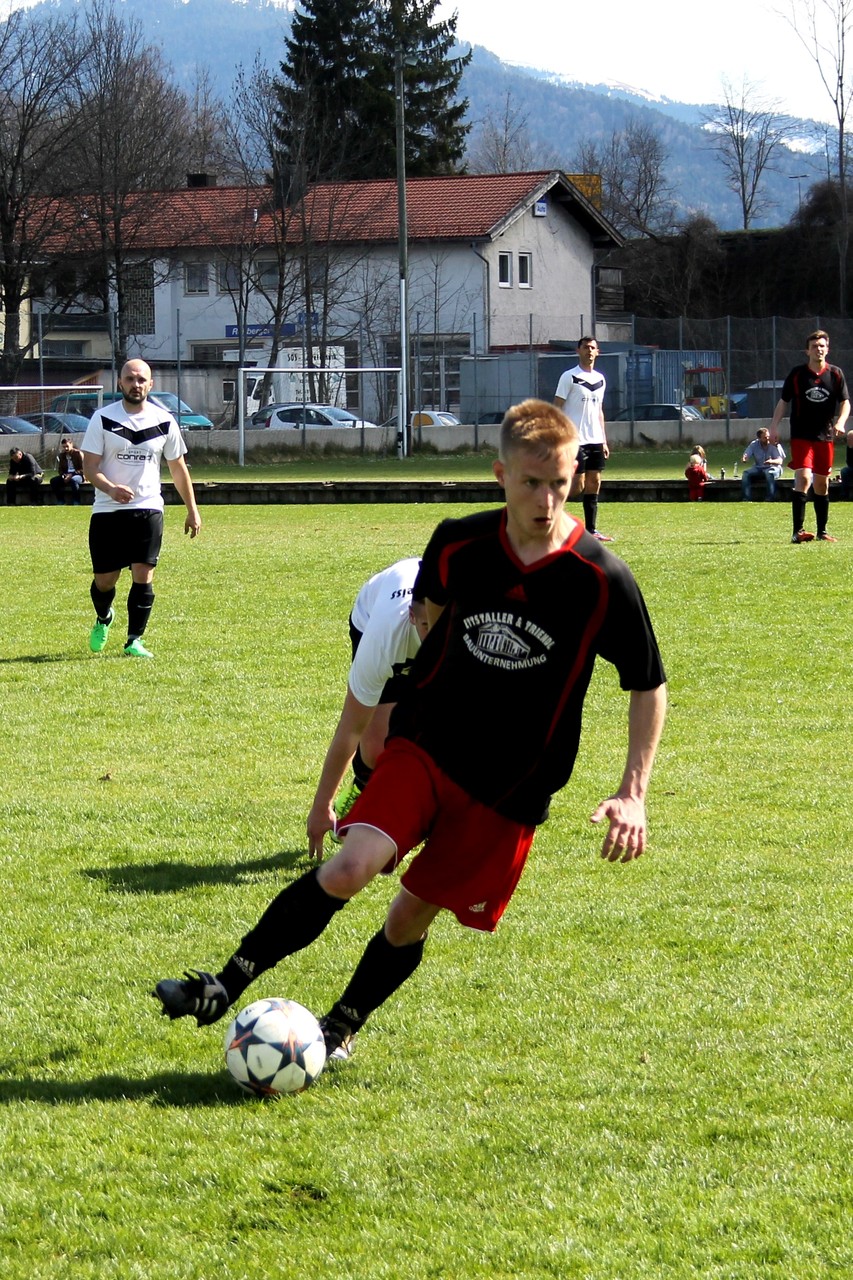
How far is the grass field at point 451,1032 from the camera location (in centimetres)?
325

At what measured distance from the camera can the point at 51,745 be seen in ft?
26.7

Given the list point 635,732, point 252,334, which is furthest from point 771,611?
point 252,334

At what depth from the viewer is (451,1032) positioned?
14.1 ft

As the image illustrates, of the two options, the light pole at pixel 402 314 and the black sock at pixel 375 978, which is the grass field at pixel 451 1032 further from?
the light pole at pixel 402 314

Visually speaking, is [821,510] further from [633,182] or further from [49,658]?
[633,182]

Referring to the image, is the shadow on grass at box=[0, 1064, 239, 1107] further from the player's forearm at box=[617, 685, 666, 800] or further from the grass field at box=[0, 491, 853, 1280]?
the player's forearm at box=[617, 685, 666, 800]

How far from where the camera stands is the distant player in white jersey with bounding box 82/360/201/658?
10836 millimetres

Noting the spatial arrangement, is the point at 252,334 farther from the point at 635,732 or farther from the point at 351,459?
the point at 635,732

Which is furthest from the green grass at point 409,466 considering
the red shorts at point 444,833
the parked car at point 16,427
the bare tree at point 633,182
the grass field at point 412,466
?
the bare tree at point 633,182

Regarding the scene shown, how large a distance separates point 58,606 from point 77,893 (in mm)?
8108

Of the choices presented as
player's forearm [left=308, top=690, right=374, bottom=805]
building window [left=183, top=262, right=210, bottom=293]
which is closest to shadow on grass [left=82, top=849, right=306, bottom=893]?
player's forearm [left=308, top=690, right=374, bottom=805]

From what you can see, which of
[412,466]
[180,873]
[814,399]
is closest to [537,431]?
[180,873]

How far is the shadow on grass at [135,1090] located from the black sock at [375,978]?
1.15 ft

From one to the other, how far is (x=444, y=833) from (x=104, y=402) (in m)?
34.7
